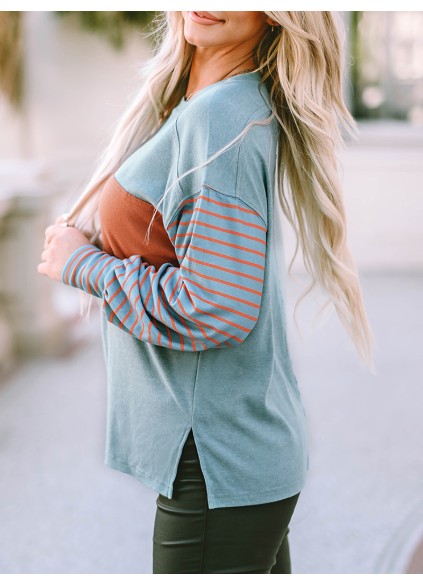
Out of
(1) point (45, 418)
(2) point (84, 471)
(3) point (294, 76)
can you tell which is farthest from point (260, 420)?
(1) point (45, 418)

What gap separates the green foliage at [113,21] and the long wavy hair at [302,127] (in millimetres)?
4939

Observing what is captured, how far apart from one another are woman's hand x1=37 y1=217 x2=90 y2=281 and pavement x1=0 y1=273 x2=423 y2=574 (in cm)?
69

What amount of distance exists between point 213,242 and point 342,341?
139 inches

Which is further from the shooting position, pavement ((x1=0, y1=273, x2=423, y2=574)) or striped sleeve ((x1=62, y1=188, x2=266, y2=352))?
pavement ((x1=0, y1=273, x2=423, y2=574))

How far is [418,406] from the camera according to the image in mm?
3432

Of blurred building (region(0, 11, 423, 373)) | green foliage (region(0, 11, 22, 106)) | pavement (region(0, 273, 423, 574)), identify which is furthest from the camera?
blurred building (region(0, 11, 423, 373))

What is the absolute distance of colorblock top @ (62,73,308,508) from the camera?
3.24 feet

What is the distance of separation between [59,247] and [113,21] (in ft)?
17.1

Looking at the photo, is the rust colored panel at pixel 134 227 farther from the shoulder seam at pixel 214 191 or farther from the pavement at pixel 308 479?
the pavement at pixel 308 479

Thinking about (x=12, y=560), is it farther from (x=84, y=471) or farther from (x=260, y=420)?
(x=260, y=420)

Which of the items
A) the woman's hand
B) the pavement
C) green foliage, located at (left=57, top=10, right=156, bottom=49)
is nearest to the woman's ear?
the woman's hand

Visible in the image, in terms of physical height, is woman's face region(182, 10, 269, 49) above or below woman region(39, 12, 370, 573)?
above

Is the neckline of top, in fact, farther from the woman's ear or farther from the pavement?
the pavement

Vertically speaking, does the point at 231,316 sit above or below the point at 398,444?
above
